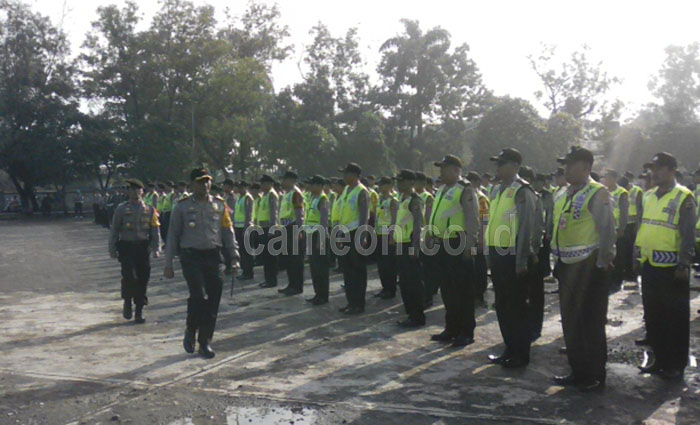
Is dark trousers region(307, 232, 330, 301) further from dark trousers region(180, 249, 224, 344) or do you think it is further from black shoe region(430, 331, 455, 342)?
dark trousers region(180, 249, 224, 344)

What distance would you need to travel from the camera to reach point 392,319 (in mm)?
9141

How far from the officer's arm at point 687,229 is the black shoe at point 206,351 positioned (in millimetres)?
4703

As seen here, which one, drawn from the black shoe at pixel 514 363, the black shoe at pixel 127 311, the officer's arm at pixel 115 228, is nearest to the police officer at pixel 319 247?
the black shoe at pixel 127 311

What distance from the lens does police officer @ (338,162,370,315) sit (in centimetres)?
954

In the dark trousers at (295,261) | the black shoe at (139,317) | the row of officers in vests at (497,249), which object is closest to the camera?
the row of officers in vests at (497,249)

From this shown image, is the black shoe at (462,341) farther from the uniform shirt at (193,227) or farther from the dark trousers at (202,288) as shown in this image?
the uniform shirt at (193,227)

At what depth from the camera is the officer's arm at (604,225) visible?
5.68 meters

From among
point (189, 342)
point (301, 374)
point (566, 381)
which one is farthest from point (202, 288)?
point (566, 381)

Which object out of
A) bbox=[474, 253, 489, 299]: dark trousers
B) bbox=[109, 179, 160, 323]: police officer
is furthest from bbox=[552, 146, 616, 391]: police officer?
bbox=[109, 179, 160, 323]: police officer

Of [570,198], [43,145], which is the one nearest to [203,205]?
[570,198]

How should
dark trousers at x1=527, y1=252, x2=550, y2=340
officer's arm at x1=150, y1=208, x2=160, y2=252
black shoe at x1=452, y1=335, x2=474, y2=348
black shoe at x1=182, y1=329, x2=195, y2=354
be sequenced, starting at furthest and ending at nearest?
officer's arm at x1=150, y1=208, x2=160, y2=252 → dark trousers at x1=527, y1=252, x2=550, y2=340 → black shoe at x1=452, y1=335, x2=474, y2=348 → black shoe at x1=182, y1=329, x2=195, y2=354

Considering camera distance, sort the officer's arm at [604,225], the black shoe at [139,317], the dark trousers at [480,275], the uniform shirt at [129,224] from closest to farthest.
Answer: the officer's arm at [604,225], the black shoe at [139,317], the uniform shirt at [129,224], the dark trousers at [480,275]

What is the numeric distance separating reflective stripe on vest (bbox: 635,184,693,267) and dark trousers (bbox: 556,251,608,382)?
0.82 meters

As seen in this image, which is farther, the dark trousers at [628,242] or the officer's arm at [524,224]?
the dark trousers at [628,242]
